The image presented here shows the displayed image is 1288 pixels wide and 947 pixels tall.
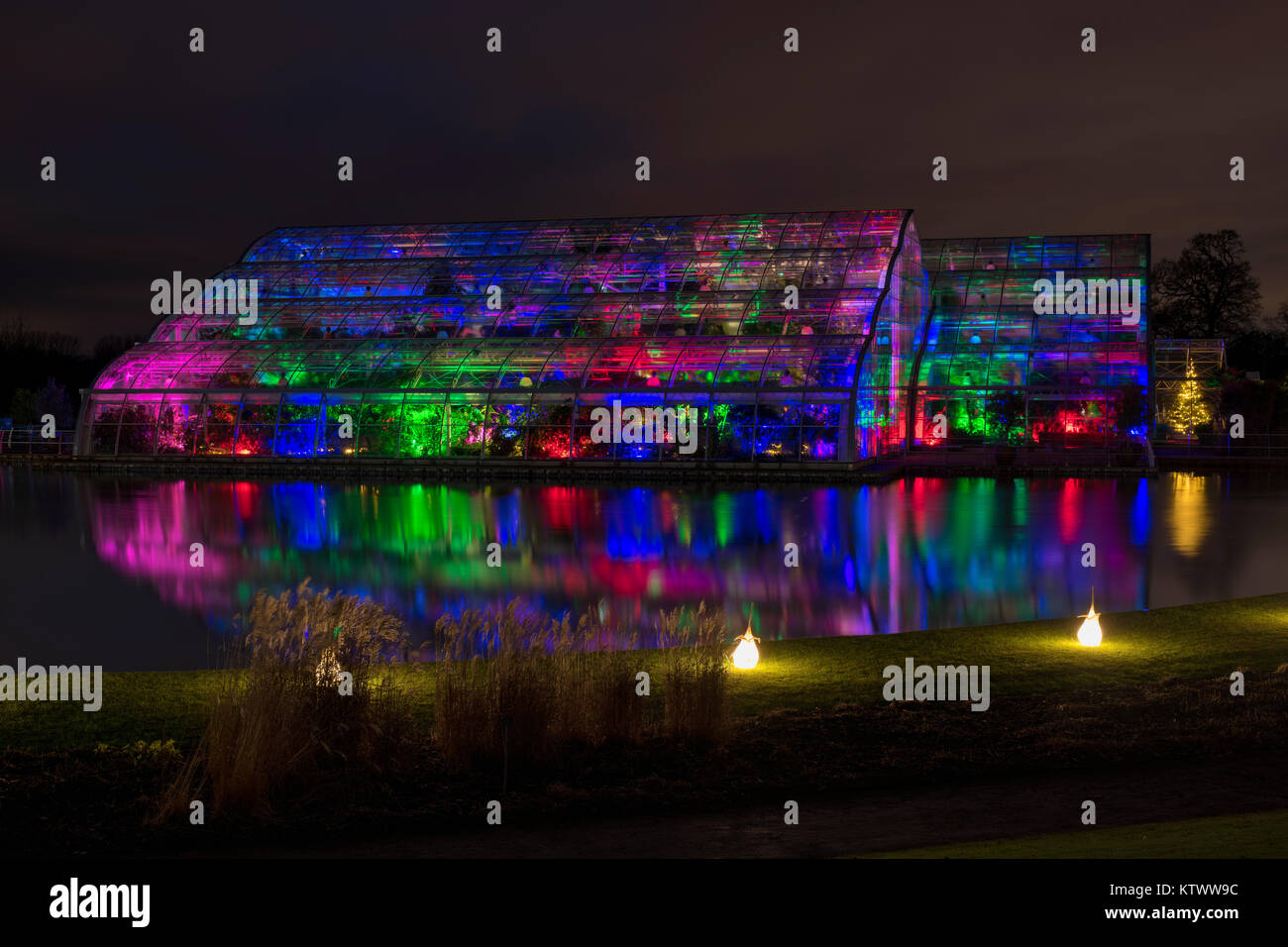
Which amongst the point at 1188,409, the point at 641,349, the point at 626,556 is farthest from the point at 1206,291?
the point at 626,556

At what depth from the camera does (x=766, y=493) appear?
3506 centimetres

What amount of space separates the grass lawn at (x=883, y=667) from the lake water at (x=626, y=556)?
1.03 m

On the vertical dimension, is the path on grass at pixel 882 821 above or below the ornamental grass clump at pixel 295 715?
below

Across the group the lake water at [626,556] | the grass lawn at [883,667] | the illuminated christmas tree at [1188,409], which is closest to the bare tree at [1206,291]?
the illuminated christmas tree at [1188,409]

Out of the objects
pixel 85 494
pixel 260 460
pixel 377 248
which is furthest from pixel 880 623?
pixel 377 248

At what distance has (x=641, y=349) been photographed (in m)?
46.3

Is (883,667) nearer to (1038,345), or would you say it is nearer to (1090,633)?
(1090,633)

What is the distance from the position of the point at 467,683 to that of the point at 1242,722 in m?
6.32

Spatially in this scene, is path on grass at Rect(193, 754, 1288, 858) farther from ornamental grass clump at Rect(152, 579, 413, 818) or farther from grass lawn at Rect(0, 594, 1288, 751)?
grass lawn at Rect(0, 594, 1288, 751)

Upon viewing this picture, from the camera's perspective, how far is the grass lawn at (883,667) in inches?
398

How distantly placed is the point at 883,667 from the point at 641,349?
115 ft

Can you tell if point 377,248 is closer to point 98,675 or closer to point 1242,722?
point 98,675

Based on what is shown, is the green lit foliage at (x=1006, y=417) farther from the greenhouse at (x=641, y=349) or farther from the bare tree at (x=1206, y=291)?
the bare tree at (x=1206, y=291)

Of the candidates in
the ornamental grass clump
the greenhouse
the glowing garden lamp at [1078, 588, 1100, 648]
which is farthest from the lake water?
the greenhouse
